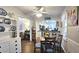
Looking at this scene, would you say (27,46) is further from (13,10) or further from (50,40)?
(13,10)

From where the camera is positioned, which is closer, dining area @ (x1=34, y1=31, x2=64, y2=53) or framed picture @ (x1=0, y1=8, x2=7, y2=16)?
framed picture @ (x1=0, y1=8, x2=7, y2=16)

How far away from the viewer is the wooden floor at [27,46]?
5.34 feet

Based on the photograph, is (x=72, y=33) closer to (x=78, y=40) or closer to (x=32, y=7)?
(x=78, y=40)

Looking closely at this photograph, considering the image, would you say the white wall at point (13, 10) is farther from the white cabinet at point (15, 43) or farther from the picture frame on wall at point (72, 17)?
the picture frame on wall at point (72, 17)

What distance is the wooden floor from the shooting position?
1626 millimetres

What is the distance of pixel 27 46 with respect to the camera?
5.82 ft

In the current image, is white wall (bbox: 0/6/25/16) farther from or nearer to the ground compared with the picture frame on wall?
farther from the ground

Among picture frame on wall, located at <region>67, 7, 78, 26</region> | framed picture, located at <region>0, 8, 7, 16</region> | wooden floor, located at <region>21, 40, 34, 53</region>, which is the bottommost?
wooden floor, located at <region>21, 40, 34, 53</region>

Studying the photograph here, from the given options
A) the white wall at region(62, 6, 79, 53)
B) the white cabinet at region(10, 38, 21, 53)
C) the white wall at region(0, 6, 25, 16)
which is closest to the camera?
the white wall at region(0, 6, 25, 16)

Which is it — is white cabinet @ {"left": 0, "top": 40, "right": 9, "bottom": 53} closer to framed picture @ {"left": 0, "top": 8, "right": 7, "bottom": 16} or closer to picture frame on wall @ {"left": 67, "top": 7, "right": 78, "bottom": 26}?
framed picture @ {"left": 0, "top": 8, "right": 7, "bottom": 16}

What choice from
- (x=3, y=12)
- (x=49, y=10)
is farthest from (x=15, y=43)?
(x=49, y=10)

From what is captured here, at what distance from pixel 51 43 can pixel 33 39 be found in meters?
0.31

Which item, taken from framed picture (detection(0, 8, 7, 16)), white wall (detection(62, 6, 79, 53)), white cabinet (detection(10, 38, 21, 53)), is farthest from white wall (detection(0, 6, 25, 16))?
white wall (detection(62, 6, 79, 53))

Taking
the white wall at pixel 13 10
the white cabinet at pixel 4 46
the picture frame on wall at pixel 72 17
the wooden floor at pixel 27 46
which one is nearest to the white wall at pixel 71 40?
the picture frame on wall at pixel 72 17
